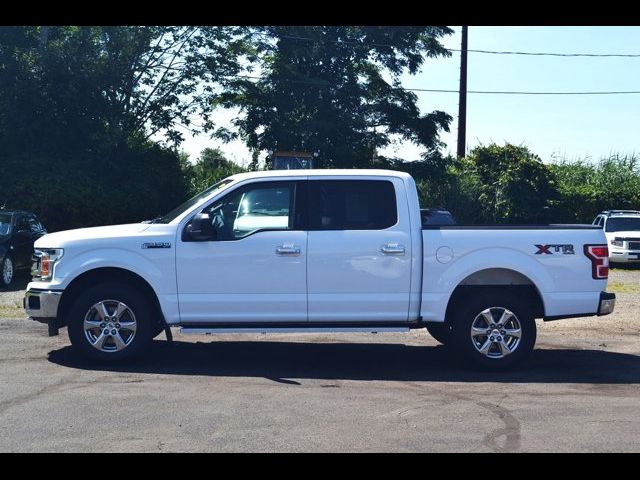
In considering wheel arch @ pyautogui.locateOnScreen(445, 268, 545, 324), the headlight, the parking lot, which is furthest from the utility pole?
the headlight

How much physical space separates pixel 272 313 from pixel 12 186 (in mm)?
19437

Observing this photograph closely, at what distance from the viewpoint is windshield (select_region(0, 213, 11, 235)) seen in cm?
1741

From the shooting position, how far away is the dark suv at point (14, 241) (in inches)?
664

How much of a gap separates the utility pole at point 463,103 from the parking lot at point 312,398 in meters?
25.1

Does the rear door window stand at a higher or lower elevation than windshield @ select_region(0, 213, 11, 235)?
higher

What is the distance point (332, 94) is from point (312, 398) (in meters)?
24.6

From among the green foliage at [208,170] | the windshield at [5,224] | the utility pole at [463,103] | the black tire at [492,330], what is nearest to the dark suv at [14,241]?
the windshield at [5,224]

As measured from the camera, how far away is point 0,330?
11.3m

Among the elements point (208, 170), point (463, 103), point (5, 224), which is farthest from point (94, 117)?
point (463, 103)

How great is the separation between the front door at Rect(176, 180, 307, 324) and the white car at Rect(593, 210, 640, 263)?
17149 millimetres

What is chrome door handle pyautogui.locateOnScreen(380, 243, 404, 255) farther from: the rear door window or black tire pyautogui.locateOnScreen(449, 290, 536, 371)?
black tire pyautogui.locateOnScreen(449, 290, 536, 371)

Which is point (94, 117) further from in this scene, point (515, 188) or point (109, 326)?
point (109, 326)
